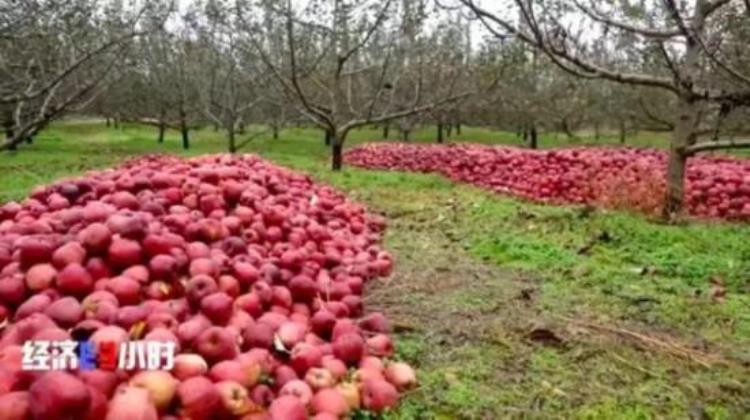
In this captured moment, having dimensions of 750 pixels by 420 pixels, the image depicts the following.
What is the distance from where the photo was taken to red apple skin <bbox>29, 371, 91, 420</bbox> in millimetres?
2061

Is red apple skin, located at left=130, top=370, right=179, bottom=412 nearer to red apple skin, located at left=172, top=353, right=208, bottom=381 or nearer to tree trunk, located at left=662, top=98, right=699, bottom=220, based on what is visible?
red apple skin, located at left=172, top=353, right=208, bottom=381

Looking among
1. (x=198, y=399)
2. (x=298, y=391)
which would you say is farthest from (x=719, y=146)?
(x=198, y=399)

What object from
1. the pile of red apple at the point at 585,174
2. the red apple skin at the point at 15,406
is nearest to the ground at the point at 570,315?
the red apple skin at the point at 15,406

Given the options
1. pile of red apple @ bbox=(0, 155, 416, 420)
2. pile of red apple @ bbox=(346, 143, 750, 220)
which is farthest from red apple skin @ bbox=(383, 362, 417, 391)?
pile of red apple @ bbox=(346, 143, 750, 220)

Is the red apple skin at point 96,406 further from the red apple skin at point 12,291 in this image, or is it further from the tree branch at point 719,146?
the tree branch at point 719,146

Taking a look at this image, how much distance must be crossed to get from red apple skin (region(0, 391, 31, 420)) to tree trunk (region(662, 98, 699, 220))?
7.06m

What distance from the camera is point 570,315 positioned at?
389 cm

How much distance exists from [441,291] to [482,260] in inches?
45.5

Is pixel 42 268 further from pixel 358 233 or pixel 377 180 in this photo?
pixel 377 180

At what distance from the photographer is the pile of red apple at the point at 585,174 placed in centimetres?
1088

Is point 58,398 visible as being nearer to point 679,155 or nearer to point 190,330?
point 190,330

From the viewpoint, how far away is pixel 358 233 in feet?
19.8

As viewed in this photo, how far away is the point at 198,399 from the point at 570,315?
88.7 inches

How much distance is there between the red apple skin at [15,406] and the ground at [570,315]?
1.20 meters
